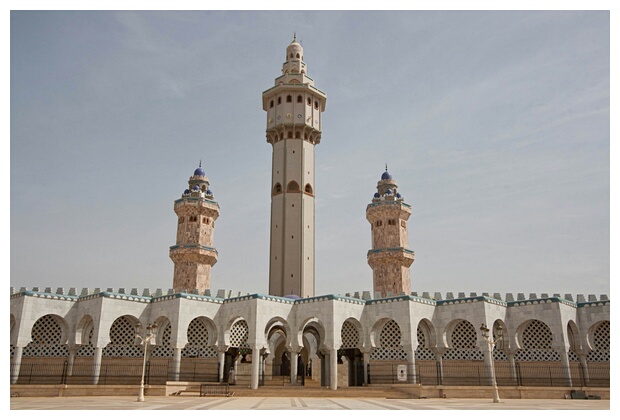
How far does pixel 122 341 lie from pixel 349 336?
14363mm

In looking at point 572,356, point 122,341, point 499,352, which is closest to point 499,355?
point 499,352

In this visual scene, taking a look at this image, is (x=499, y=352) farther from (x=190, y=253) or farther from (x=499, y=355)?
(x=190, y=253)

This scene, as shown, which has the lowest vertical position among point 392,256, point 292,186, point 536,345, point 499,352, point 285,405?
point 285,405

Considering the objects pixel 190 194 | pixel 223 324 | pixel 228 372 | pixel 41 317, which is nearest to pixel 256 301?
pixel 223 324

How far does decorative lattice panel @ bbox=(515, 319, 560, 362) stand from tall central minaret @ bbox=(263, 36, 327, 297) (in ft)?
56.7

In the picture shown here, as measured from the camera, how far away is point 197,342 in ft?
111

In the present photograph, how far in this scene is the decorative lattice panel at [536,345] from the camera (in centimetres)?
3136

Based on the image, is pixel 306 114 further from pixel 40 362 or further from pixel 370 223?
pixel 40 362

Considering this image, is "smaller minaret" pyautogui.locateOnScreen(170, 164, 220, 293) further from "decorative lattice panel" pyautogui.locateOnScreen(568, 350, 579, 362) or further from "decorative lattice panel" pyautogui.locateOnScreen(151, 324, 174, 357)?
"decorative lattice panel" pyautogui.locateOnScreen(568, 350, 579, 362)

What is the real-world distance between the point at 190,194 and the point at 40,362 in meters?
19.9

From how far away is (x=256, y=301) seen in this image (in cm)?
3131

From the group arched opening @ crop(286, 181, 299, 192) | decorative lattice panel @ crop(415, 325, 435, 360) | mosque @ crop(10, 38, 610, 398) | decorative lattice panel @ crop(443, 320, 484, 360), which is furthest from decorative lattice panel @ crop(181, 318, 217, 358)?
arched opening @ crop(286, 181, 299, 192)

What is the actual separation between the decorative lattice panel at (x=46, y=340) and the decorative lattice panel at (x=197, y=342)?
24.6ft

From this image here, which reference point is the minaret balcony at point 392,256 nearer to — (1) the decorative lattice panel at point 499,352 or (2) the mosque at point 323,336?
(2) the mosque at point 323,336
